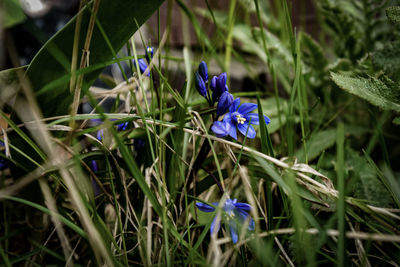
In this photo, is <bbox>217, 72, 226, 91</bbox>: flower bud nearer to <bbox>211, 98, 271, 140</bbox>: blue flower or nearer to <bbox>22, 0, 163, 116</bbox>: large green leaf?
<bbox>211, 98, 271, 140</bbox>: blue flower

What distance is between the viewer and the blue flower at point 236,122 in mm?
736

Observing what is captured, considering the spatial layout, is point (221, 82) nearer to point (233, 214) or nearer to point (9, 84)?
point (233, 214)

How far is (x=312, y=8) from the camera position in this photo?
2812mm

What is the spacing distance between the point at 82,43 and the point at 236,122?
1.45 feet

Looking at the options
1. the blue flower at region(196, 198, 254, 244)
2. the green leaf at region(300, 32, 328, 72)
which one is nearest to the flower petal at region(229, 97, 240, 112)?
the blue flower at region(196, 198, 254, 244)

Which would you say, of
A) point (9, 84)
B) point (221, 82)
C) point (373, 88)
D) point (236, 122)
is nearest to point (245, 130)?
point (236, 122)

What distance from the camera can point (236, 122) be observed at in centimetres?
80

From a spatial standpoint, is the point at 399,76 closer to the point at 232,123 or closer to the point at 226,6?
the point at 232,123

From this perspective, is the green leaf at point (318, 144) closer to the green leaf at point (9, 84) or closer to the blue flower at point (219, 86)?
the blue flower at point (219, 86)

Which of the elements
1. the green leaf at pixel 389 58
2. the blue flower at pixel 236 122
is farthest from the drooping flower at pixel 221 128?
the green leaf at pixel 389 58

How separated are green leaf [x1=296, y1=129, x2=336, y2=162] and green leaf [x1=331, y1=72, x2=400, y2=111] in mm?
315

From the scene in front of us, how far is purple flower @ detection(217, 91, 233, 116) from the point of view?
0.74 meters

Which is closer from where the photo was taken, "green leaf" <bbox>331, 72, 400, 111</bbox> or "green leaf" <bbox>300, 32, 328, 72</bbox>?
"green leaf" <bbox>331, 72, 400, 111</bbox>

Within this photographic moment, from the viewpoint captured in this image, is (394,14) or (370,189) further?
(370,189)
